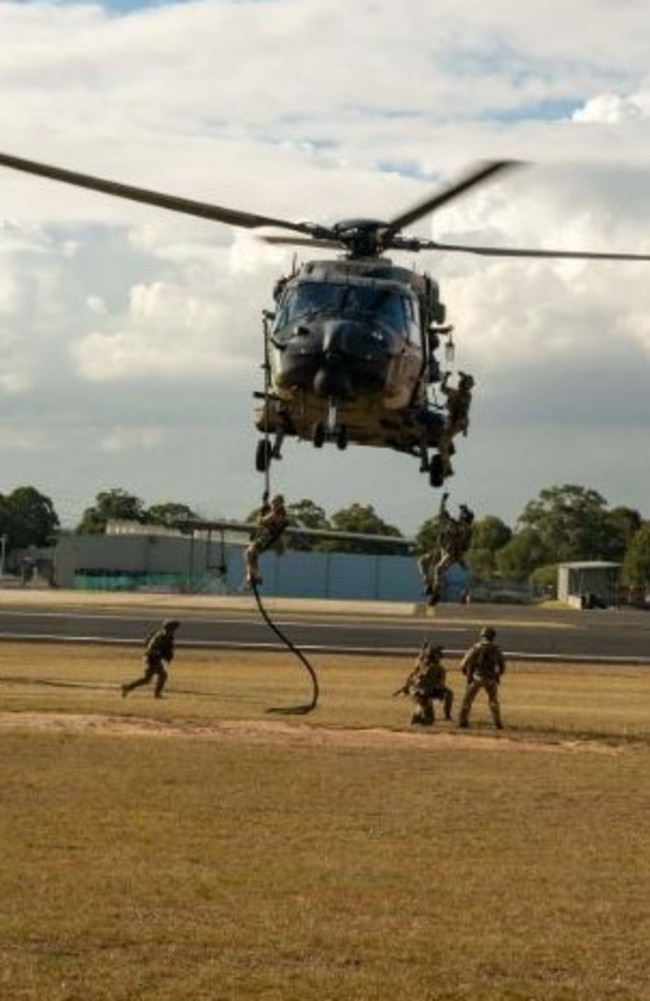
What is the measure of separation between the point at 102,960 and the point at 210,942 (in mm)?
1335

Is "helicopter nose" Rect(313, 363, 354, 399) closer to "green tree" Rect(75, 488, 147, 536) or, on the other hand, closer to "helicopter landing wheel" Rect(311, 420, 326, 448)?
"helicopter landing wheel" Rect(311, 420, 326, 448)

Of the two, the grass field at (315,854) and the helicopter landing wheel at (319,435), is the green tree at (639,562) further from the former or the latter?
the helicopter landing wheel at (319,435)

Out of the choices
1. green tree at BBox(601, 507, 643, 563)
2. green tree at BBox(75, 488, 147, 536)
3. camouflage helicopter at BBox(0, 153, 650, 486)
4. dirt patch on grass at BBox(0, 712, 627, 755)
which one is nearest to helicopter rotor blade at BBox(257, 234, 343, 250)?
camouflage helicopter at BBox(0, 153, 650, 486)

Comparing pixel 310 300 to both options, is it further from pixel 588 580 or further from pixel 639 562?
pixel 588 580

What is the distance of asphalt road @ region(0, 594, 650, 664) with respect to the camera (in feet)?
200

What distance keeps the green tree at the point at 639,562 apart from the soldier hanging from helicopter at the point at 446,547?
11993 centimetres

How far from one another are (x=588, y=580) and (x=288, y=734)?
112 metres

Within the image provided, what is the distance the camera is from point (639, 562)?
139375 mm

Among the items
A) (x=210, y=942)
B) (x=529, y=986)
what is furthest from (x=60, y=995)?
(x=529, y=986)

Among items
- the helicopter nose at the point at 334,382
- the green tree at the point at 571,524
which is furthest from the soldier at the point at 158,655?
the green tree at the point at 571,524

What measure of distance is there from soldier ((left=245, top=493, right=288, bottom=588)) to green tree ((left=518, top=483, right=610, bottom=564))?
5538 inches

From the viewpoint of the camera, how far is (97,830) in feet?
71.8

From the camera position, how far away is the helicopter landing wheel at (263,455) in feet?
66.8

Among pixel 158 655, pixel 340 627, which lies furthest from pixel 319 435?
pixel 340 627
